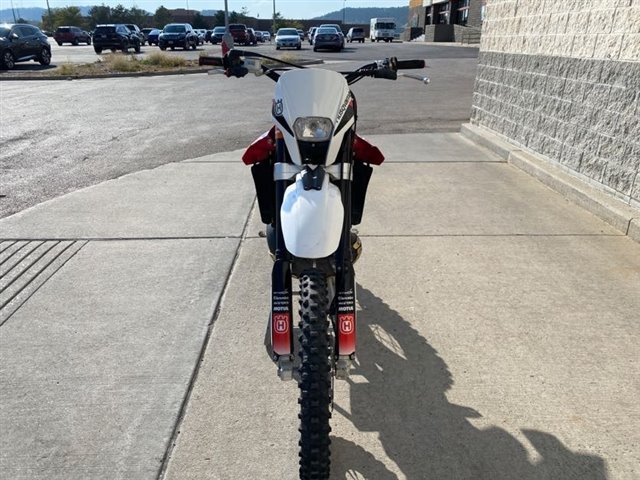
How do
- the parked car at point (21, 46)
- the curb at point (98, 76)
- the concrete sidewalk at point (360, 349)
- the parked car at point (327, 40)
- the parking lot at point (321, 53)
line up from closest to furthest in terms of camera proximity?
the concrete sidewalk at point (360, 349)
the curb at point (98, 76)
the parked car at point (21, 46)
the parking lot at point (321, 53)
the parked car at point (327, 40)

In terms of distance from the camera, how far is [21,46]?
23203mm

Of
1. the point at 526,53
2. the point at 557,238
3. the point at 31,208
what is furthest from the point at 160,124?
the point at 557,238

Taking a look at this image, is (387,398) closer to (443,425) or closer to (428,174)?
(443,425)

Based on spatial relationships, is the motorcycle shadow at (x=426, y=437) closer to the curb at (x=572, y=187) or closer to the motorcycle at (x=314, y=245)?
the motorcycle at (x=314, y=245)

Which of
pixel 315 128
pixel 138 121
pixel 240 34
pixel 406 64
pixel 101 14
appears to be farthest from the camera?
pixel 101 14

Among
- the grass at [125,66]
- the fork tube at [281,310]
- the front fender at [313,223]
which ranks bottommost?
the grass at [125,66]

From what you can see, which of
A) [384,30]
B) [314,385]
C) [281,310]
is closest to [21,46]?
[281,310]

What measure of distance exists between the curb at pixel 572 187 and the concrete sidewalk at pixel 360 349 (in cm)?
14

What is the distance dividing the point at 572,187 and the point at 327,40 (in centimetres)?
3280

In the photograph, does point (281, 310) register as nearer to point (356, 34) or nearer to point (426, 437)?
point (426, 437)

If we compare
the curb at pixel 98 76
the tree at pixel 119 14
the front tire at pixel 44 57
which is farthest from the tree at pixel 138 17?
the curb at pixel 98 76

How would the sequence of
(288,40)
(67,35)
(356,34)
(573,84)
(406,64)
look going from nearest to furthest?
(406,64) < (573,84) < (288,40) < (67,35) < (356,34)

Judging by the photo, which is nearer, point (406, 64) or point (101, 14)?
point (406, 64)

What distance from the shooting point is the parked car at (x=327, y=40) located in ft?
118
